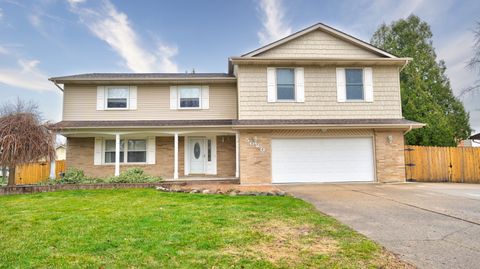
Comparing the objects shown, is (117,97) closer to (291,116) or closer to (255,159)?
(255,159)

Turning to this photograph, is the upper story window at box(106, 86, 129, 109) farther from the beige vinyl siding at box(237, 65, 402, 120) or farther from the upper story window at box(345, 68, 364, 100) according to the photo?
the upper story window at box(345, 68, 364, 100)

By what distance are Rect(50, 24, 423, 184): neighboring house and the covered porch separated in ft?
0.26

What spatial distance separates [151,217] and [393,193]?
801 cm

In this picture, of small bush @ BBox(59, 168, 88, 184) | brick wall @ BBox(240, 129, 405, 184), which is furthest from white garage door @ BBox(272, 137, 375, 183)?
small bush @ BBox(59, 168, 88, 184)

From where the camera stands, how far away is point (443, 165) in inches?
568

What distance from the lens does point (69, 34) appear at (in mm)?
16906

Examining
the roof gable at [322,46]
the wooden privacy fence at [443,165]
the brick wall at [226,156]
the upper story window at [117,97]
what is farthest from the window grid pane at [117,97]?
the wooden privacy fence at [443,165]

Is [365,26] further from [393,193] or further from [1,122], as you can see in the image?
[1,122]

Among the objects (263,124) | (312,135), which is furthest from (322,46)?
(263,124)

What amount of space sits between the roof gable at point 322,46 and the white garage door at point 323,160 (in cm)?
397

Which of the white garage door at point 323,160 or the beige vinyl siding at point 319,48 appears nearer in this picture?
the white garage door at point 323,160

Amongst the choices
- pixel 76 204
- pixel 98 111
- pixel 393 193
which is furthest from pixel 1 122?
pixel 393 193

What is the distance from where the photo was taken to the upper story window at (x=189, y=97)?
14.8 m

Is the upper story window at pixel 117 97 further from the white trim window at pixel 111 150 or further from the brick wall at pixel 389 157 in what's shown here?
the brick wall at pixel 389 157
